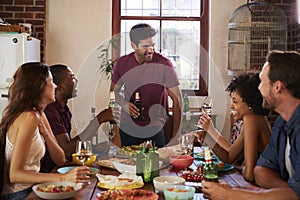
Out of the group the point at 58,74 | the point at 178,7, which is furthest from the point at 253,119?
the point at 178,7

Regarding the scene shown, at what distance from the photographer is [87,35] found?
4.85 m

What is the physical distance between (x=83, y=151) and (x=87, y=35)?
9.12ft

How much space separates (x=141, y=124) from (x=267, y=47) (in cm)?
199

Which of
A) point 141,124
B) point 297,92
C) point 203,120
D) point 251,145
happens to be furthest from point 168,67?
point 297,92

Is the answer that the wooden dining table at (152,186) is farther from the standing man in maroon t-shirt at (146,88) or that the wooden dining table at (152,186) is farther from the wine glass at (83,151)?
the standing man in maroon t-shirt at (146,88)

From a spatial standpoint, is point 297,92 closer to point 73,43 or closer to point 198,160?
point 198,160

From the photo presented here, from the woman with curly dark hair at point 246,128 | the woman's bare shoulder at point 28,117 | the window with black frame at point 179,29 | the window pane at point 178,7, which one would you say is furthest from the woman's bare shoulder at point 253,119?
the window pane at point 178,7

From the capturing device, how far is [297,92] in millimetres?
1752

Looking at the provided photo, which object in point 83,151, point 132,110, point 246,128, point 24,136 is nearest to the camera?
Answer: point 24,136

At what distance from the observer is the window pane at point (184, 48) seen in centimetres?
495

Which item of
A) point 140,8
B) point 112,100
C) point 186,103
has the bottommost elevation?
point 186,103

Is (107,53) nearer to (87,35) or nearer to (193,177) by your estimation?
(87,35)

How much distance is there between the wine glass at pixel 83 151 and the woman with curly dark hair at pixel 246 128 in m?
0.72

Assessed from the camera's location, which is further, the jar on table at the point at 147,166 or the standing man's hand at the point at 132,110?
the standing man's hand at the point at 132,110
